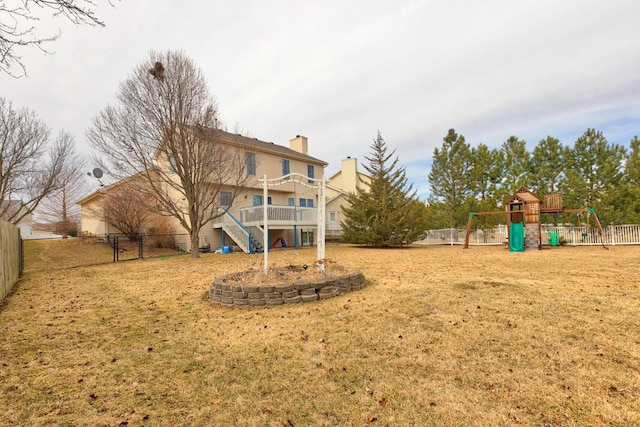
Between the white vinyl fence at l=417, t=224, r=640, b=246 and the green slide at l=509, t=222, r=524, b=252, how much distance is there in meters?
3.47

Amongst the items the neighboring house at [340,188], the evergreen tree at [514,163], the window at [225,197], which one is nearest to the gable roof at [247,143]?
the window at [225,197]

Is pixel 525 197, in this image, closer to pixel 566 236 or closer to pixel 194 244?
pixel 566 236

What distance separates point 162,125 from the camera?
14039mm

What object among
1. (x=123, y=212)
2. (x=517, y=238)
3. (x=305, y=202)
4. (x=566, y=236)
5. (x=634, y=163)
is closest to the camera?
(x=517, y=238)

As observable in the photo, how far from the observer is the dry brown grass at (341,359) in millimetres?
2666

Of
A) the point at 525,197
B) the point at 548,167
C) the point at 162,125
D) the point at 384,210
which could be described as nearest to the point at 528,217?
the point at 525,197

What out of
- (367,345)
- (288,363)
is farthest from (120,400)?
(367,345)

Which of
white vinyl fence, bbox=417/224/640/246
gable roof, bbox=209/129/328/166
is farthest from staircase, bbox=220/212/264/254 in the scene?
white vinyl fence, bbox=417/224/640/246

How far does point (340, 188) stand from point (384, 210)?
14155 mm

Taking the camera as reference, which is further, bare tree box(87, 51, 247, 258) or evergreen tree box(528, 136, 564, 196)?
evergreen tree box(528, 136, 564, 196)

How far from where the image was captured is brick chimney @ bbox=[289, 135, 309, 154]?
2789cm

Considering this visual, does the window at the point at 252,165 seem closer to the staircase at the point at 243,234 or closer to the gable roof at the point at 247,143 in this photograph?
the gable roof at the point at 247,143

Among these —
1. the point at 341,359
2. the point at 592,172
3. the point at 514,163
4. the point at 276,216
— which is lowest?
the point at 341,359

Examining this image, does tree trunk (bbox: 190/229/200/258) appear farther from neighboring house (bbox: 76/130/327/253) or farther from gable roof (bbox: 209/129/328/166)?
gable roof (bbox: 209/129/328/166)
